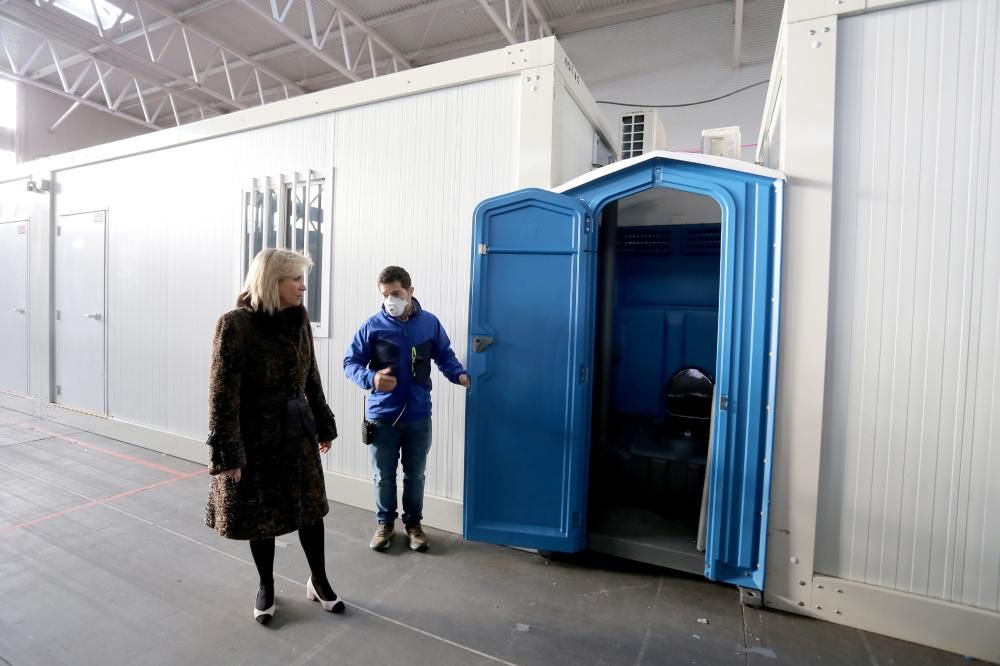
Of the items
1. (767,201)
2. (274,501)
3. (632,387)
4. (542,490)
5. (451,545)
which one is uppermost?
(767,201)

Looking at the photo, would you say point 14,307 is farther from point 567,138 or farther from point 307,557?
point 567,138

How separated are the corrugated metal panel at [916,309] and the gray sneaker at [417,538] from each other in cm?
205

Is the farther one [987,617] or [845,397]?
[845,397]

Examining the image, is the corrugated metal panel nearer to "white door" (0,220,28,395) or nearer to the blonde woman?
the blonde woman

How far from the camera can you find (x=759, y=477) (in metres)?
2.38

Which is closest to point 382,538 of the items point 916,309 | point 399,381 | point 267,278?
point 399,381

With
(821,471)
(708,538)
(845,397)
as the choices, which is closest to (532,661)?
(708,538)

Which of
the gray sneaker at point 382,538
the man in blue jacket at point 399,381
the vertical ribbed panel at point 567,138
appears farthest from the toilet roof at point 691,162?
the gray sneaker at point 382,538

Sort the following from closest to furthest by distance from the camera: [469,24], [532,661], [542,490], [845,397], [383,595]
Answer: [532,661] → [845,397] → [383,595] → [542,490] → [469,24]

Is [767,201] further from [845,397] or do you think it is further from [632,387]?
[632,387]

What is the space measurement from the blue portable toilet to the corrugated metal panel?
1.14ft

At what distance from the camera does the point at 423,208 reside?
3361 mm

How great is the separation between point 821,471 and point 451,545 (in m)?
2.04

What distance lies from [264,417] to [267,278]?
0.57m
